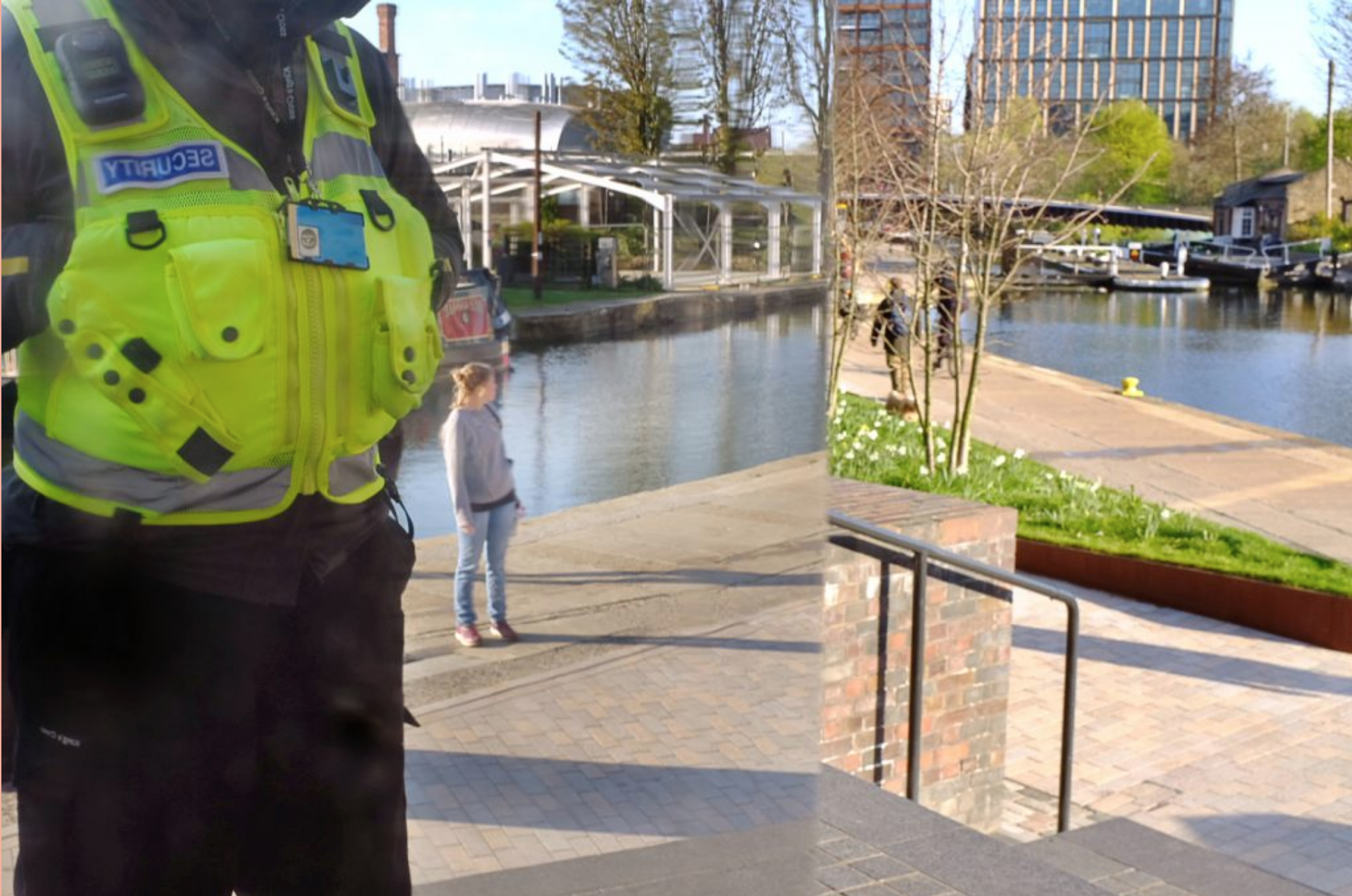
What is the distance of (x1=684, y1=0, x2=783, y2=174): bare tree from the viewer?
123 centimetres

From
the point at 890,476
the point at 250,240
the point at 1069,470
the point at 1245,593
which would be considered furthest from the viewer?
the point at 1069,470

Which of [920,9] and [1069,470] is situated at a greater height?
[920,9]

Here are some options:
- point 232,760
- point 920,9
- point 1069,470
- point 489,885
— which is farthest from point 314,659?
point 920,9

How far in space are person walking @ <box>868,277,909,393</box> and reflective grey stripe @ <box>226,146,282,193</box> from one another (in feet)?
31.8

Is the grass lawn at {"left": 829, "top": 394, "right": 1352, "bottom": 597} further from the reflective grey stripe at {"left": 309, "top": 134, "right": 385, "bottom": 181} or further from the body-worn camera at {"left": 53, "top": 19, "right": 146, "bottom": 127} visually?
the body-worn camera at {"left": 53, "top": 19, "right": 146, "bottom": 127}

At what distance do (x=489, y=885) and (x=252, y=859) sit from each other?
177 mm

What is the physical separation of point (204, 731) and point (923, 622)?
11.8 feet

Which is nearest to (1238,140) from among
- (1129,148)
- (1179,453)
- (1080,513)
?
(1129,148)

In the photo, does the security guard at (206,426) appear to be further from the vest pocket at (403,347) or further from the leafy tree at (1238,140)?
the leafy tree at (1238,140)

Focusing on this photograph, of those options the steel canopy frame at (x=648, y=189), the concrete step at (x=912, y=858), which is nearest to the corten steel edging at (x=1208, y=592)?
the concrete step at (x=912, y=858)

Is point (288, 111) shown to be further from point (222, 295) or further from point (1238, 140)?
point (1238, 140)

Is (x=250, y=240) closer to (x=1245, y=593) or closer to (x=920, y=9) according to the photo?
(x=1245, y=593)

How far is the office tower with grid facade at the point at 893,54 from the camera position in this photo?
1092cm

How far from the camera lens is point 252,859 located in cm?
109
